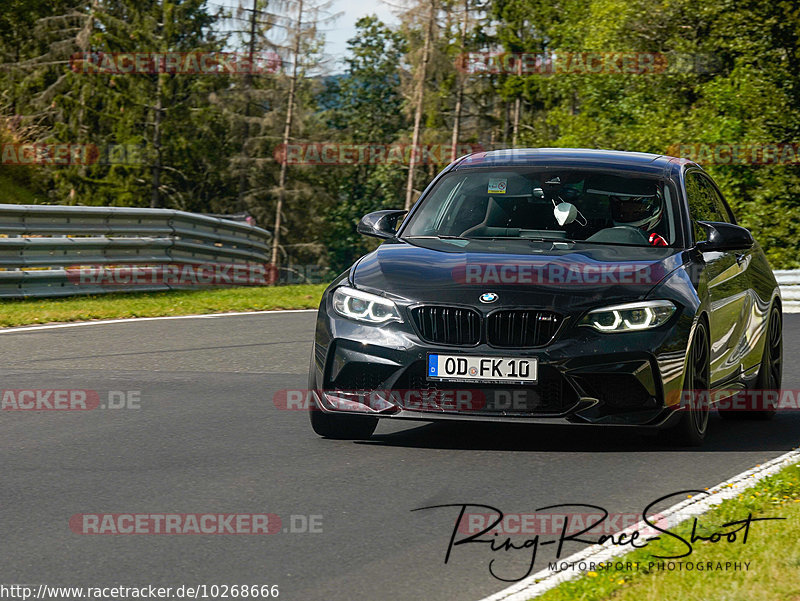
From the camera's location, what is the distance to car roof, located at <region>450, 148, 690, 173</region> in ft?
28.0

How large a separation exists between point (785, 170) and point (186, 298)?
59.9 feet

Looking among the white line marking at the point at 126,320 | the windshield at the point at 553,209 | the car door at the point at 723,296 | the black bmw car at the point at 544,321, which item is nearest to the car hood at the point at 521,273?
the black bmw car at the point at 544,321

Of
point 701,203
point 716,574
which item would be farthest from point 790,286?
point 716,574

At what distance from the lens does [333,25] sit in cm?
6050

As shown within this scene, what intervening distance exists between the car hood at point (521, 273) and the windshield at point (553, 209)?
302mm

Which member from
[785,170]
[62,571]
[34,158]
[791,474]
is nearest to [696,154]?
[785,170]

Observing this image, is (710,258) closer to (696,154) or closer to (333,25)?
(696,154)

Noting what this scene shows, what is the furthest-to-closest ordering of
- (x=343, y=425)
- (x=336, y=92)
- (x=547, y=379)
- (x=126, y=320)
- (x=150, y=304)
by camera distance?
(x=336, y=92) → (x=150, y=304) → (x=126, y=320) → (x=343, y=425) → (x=547, y=379)

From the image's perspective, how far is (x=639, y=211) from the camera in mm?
8180

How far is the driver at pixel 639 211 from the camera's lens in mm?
8094

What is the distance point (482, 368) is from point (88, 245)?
11.5m

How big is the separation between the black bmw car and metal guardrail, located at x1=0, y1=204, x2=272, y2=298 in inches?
363

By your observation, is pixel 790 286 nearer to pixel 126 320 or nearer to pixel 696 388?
pixel 126 320

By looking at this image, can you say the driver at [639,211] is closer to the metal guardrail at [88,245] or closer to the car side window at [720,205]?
the car side window at [720,205]
